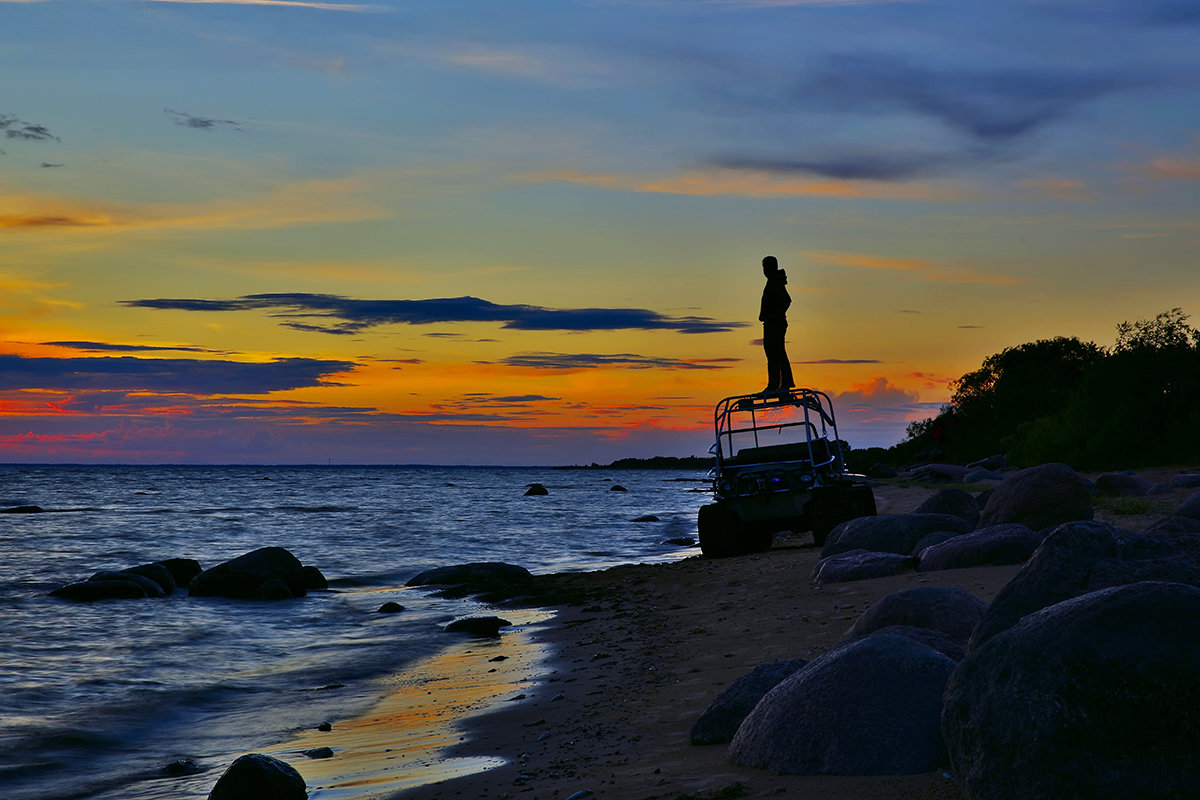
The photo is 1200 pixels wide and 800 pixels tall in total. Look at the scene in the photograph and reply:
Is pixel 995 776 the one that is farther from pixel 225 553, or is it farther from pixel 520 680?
pixel 225 553

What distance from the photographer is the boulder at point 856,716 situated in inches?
218

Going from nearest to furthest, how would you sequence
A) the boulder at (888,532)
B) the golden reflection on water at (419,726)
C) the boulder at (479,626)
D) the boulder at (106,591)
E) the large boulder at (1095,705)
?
1. the large boulder at (1095,705)
2. the golden reflection on water at (419,726)
3. the boulder at (888,532)
4. the boulder at (479,626)
5. the boulder at (106,591)

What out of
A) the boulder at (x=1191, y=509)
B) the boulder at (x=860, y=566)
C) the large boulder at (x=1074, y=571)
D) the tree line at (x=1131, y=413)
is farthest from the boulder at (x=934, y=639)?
the tree line at (x=1131, y=413)

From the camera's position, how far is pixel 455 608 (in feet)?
63.5

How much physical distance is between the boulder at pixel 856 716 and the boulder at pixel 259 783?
3194 mm

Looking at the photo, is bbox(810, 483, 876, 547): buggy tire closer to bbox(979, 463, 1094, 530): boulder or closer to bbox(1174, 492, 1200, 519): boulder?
bbox(979, 463, 1094, 530): boulder

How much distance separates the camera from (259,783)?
7.07 m

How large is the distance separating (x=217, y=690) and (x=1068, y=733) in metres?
11.5

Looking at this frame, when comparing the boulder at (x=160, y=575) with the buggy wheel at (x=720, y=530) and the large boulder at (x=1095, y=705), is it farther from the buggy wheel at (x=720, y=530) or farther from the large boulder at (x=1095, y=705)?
the large boulder at (x=1095, y=705)

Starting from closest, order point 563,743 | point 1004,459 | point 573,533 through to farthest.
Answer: point 563,743 → point 573,533 → point 1004,459

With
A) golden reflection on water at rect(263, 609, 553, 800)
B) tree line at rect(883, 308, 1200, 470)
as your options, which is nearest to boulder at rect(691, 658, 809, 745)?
golden reflection on water at rect(263, 609, 553, 800)

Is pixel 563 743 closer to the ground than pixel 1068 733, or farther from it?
closer to the ground

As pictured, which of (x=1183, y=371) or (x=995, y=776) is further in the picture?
(x=1183, y=371)

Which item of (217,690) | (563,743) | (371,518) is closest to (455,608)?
(217,690)
